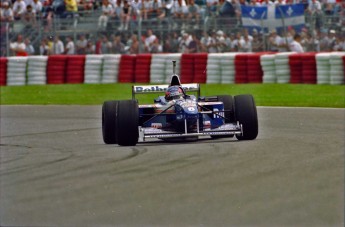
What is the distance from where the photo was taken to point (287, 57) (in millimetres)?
25281

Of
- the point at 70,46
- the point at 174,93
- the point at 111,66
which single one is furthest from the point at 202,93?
the point at 174,93

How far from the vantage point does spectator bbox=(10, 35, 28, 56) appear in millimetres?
30359

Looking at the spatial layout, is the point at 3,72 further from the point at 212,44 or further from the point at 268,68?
the point at 268,68

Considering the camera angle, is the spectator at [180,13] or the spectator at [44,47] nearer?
the spectator at [180,13]

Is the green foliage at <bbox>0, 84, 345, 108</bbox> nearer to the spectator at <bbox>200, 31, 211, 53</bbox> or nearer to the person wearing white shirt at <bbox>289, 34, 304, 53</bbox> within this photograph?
the person wearing white shirt at <bbox>289, 34, 304, 53</bbox>

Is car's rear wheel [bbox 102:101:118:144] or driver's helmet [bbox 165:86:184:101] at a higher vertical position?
driver's helmet [bbox 165:86:184:101]

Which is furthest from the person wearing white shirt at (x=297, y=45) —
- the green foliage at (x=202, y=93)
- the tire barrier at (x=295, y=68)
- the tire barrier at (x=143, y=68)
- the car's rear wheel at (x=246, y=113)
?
the car's rear wheel at (x=246, y=113)

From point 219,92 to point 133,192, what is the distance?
48.6 feet

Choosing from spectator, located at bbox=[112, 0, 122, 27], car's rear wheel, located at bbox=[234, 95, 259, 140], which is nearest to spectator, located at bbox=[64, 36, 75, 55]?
spectator, located at bbox=[112, 0, 122, 27]

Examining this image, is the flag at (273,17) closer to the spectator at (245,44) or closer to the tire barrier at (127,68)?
the spectator at (245,44)

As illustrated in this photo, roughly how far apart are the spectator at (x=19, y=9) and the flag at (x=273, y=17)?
294 inches

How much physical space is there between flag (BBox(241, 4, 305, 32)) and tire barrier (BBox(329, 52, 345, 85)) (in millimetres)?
1717

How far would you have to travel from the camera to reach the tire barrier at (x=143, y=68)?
1097 inches

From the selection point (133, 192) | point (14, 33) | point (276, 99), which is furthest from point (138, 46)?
point (133, 192)
